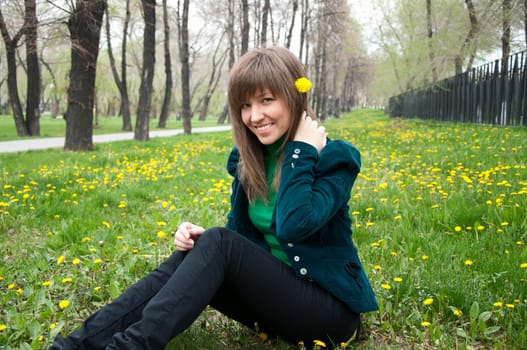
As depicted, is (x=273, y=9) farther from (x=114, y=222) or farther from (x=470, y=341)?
(x=470, y=341)

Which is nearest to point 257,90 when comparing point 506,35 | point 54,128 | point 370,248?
point 370,248

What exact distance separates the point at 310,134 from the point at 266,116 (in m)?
0.20

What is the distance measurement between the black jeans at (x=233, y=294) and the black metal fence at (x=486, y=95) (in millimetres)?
10487

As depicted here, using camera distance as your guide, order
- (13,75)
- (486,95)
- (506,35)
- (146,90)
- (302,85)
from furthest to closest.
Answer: (13,75), (146,90), (486,95), (506,35), (302,85)

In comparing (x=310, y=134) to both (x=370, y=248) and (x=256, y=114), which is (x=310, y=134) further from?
(x=370, y=248)

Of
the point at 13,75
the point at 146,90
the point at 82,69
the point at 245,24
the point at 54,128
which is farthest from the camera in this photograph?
the point at 54,128

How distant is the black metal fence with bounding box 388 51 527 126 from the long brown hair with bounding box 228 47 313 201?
10.3 m

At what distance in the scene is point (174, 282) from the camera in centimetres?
170

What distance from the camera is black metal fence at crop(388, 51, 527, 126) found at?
10.9 metres

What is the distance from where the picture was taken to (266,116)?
1.94 meters

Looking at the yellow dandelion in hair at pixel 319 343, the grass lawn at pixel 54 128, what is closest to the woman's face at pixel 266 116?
the yellow dandelion in hair at pixel 319 343

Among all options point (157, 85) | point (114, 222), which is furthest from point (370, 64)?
point (114, 222)

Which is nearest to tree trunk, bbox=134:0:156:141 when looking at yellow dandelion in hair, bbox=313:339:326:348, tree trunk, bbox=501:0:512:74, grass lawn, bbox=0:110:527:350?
grass lawn, bbox=0:110:527:350

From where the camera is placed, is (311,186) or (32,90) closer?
(311,186)
